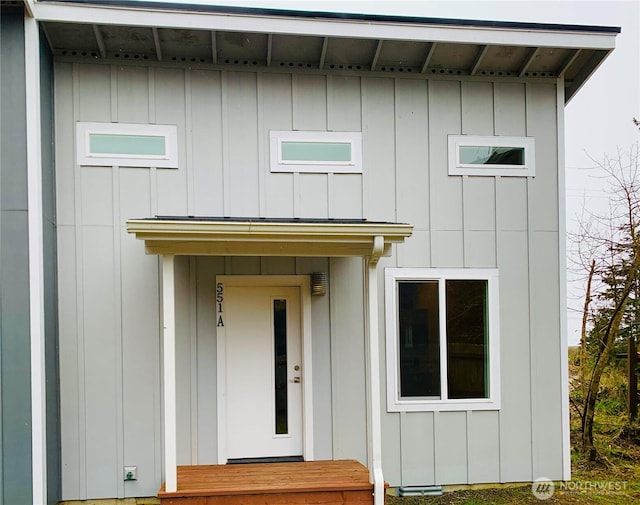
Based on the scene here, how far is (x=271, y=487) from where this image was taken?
160 inches

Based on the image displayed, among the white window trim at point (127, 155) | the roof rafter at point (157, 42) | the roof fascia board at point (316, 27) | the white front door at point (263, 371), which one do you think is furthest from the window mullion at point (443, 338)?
the roof rafter at point (157, 42)

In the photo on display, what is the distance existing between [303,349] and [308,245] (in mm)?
1201

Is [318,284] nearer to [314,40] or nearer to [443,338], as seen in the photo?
[443,338]

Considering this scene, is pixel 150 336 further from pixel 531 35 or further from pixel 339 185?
pixel 531 35

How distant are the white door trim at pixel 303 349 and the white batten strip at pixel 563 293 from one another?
2.46 meters

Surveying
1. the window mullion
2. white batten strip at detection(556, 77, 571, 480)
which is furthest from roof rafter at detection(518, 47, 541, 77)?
the window mullion

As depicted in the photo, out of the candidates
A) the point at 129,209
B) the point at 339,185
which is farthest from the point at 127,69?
the point at 339,185

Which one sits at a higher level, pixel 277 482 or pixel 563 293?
pixel 563 293

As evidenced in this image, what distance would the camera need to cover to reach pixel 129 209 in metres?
4.76

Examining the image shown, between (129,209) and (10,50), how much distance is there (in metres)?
1.53

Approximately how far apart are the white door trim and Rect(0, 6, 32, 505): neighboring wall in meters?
1.54

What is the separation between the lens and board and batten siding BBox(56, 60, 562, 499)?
4.64 m

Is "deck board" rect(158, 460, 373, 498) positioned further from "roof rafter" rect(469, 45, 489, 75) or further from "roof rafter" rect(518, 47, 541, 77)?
"roof rafter" rect(518, 47, 541, 77)

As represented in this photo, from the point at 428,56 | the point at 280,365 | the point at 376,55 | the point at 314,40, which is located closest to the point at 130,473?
the point at 280,365
